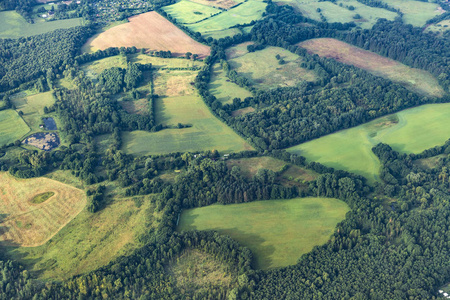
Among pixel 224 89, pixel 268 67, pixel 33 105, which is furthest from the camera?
pixel 268 67

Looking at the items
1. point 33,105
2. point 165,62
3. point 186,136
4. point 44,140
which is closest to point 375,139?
point 186,136

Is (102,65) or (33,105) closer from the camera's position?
(33,105)

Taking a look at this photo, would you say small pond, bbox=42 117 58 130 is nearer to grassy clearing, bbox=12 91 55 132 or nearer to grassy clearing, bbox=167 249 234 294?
grassy clearing, bbox=12 91 55 132

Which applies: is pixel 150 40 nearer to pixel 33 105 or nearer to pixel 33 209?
pixel 33 105

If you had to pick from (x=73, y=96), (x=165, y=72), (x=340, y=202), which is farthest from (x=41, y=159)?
(x=340, y=202)

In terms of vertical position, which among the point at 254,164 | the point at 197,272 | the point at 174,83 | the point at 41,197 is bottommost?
the point at 197,272

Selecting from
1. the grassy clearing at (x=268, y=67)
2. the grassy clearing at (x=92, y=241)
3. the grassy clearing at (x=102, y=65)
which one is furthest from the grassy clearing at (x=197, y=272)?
the grassy clearing at (x=102, y=65)

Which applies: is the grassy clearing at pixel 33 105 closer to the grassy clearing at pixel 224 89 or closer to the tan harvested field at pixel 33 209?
the tan harvested field at pixel 33 209

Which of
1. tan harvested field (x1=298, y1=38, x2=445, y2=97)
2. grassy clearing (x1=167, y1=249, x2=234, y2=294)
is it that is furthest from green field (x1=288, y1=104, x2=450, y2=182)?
grassy clearing (x1=167, y1=249, x2=234, y2=294)

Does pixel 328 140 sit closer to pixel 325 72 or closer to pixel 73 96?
pixel 325 72
